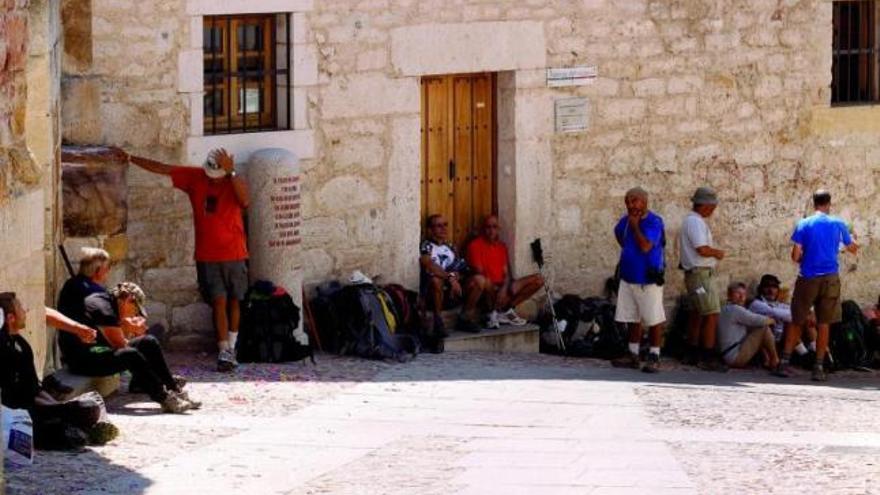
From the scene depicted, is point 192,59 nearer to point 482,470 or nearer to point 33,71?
point 33,71

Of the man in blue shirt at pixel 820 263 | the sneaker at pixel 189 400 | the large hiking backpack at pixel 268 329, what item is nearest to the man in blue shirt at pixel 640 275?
the man in blue shirt at pixel 820 263

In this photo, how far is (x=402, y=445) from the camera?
40.5ft

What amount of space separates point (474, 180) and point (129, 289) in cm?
482

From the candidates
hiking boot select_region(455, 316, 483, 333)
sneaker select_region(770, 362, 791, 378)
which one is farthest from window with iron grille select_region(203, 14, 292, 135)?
sneaker select_region(770, 362, 791, 378)

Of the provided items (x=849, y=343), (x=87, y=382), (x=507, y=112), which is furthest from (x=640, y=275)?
(x=87, y=382)

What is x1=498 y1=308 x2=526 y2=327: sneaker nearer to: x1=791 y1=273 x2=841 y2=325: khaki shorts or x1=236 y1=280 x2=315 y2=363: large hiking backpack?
x1=791 y1=273 x2=841 y2=325: khaki shorts

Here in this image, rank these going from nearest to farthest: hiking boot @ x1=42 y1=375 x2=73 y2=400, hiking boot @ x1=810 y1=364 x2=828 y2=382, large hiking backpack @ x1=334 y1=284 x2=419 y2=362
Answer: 1. hiking boot @ x1=42 y1=375 x2=73 y2=400
2. large hiking backpack @ x1=334 y1=284 x2=419 y2=362
3. hiking boot @ x1=810 y1=364 x2=828 y2=382

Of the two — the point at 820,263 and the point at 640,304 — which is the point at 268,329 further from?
the point at 820,263

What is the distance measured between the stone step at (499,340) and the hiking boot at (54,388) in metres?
4.88

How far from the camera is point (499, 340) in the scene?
17094 millimetres

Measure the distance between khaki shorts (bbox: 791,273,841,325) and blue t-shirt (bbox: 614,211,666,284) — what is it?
135cm

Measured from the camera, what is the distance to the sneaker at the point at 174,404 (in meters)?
13.0

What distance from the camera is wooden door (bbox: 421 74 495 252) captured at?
1720cm

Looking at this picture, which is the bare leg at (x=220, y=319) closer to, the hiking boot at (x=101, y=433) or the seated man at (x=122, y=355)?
the seated man at (x=122, y=355)
